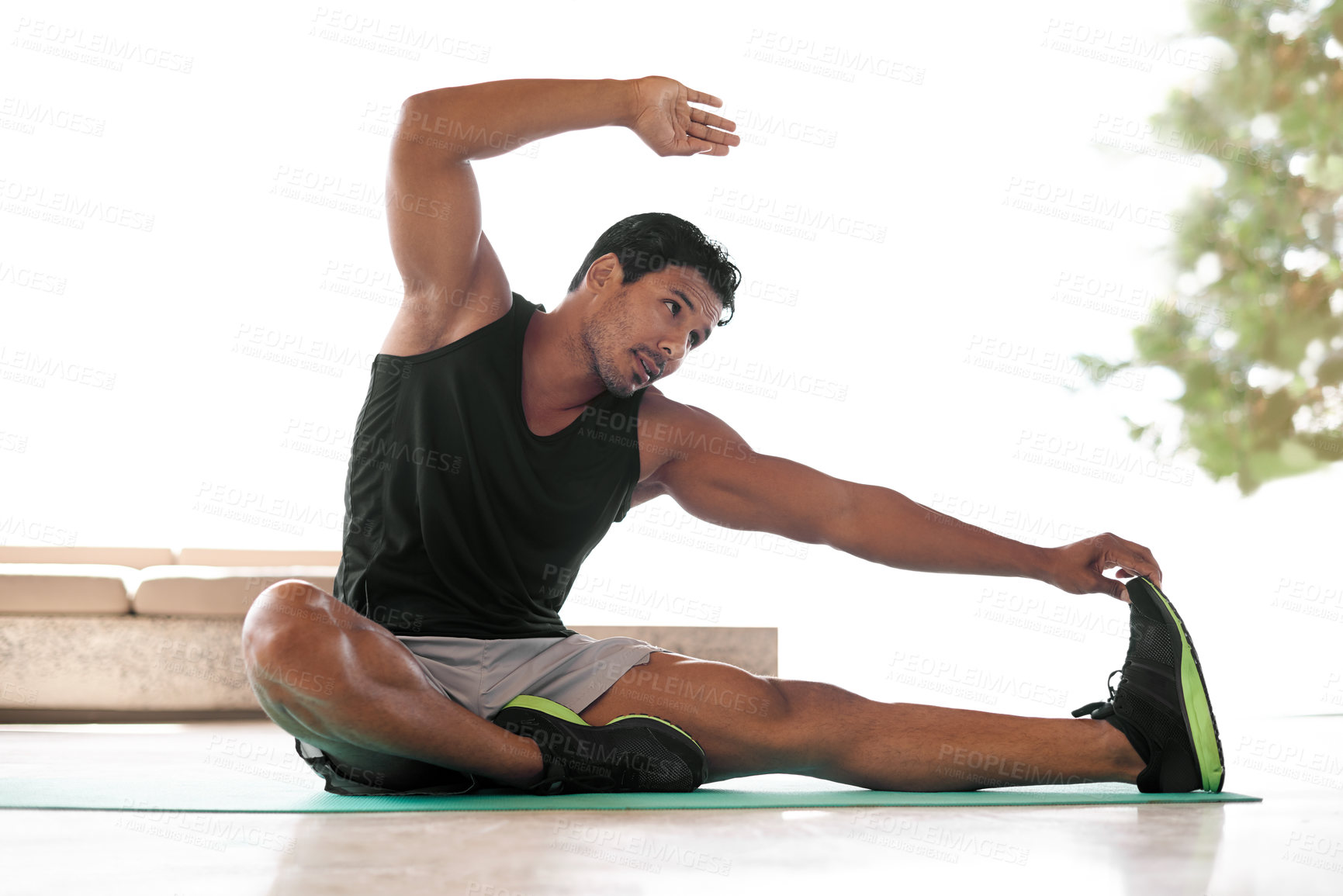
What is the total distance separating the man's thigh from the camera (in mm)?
1369

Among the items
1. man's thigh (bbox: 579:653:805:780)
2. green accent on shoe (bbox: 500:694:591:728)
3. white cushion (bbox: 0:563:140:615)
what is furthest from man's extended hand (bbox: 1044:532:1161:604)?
white cushion (bbox: 0:563:140:615)

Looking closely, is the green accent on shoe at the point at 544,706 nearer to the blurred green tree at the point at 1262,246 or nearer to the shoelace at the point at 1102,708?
the shoelace at the point at 1102,708

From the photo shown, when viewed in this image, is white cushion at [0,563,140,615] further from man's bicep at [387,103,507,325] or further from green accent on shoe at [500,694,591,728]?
green accent on shoe at [500,694,591,728]

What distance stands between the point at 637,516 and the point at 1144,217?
2715 millimetres

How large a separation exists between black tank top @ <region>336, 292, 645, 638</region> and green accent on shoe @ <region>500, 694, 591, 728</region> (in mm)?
119

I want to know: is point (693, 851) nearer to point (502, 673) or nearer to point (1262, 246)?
point (502, 673)

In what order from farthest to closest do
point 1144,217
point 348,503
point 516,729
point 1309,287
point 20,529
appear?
point 1309,287, point 1144,217, point 20,529, point 348,503, point 516,729

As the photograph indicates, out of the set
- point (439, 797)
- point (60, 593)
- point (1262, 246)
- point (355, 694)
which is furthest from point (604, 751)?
point (1262, 246)

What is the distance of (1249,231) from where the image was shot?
17.4ft

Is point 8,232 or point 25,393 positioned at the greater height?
point 8,232

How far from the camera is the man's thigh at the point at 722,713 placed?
1.37 metres

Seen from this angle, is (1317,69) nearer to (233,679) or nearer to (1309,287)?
Answer: (1309,287)

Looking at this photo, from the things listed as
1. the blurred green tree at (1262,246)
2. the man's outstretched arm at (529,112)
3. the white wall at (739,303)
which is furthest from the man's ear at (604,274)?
the blurred green tree at (1262,246)

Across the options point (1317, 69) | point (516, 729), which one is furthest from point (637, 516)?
point (1317, 69)
